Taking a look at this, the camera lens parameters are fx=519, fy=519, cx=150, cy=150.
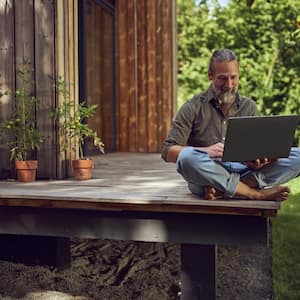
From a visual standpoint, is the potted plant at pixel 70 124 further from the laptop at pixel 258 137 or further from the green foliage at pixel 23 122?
the laptop at pixel 258 137

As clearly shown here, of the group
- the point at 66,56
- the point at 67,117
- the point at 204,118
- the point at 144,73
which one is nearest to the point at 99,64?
the point at 144,73

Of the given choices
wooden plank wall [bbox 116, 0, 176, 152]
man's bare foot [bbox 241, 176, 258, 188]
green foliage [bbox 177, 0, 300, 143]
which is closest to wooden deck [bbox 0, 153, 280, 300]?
man's bare foot [bbox 241, 176, 258, 188]

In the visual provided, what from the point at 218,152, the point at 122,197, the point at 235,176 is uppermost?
the point at 218,152

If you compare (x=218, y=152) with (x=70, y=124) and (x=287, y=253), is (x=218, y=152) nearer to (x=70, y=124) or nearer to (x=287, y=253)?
(x=70, y=124)

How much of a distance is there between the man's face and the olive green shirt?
0.06 metres

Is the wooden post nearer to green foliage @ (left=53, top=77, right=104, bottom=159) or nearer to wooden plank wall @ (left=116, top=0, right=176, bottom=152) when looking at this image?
green foliage @ (left=53, top=77, right=104, bottom=159)

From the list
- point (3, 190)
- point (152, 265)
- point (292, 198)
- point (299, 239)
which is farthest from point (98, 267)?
point (292, 198)

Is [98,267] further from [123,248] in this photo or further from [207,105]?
[207,105]

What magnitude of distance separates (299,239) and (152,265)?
3.94 feet

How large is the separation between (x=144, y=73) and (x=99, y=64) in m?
1.05

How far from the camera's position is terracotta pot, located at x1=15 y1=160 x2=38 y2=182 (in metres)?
3.14

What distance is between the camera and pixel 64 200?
8.18ft

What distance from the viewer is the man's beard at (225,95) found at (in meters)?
2.42

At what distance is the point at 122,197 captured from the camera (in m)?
2.45
